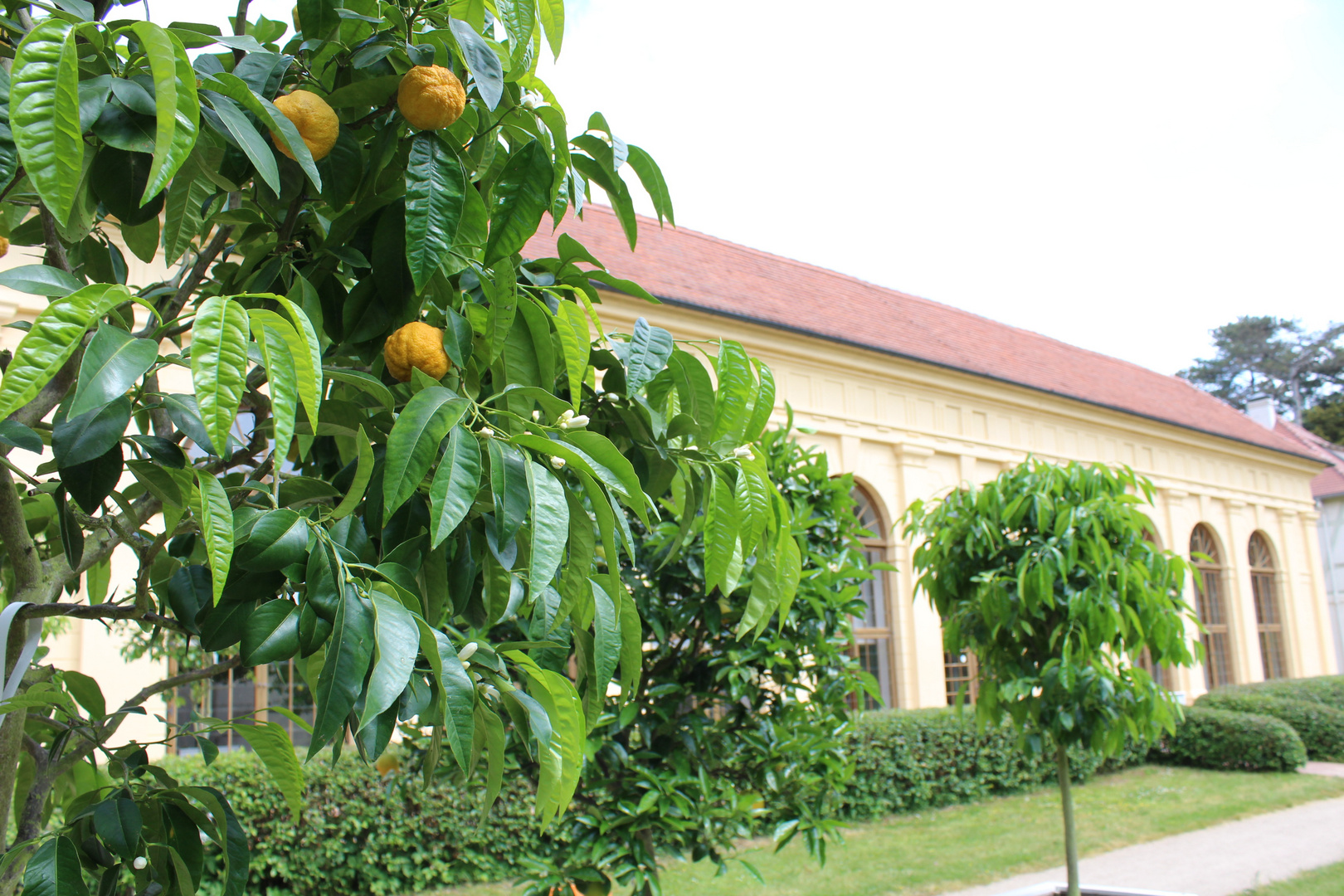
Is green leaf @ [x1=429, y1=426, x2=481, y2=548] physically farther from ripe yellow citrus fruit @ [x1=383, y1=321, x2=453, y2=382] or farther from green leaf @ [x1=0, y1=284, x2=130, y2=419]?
green leaf @ [x1=0, y1=284, x2=130, y2=419]

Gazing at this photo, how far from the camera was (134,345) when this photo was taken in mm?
900

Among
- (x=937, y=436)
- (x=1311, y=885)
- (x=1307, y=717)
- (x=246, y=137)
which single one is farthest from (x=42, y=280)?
(x=1307, y=717)

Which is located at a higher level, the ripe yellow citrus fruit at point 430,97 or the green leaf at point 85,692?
the ripe yellow citrus fruit at point 430,97

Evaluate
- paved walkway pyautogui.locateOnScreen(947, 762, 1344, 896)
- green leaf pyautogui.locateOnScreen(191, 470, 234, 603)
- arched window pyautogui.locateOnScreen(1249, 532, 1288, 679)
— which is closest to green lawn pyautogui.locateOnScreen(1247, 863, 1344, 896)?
paved walkway pyautogui.locateOnScreen(947, 762, 1344, 896)

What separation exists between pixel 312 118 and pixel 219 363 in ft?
1.56

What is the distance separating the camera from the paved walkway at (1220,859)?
27.0 feet

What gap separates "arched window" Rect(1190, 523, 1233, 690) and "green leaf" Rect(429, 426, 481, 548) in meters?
24.2

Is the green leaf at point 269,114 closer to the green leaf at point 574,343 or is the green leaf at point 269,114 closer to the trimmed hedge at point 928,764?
the green leaf at point 574,343

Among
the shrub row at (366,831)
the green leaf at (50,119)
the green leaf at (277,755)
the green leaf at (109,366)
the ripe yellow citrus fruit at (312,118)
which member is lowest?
the shrub row at (366,831)

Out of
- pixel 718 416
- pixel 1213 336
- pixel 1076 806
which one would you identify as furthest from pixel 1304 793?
pixel 1213 336

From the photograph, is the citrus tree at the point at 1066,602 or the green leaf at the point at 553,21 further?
the citrus tree at the point at 1066,602

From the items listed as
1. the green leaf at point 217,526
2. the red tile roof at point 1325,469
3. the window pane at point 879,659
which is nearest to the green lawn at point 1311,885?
the window pane at point 879,659

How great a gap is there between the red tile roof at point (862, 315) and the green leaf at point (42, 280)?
11.3 m

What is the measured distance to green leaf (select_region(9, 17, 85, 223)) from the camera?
84 cm
